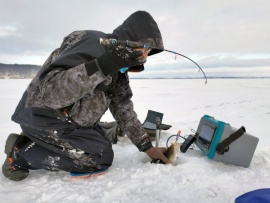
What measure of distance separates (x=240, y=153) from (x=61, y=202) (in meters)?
1.52

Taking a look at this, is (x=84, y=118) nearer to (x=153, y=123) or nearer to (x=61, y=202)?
(x=61, y=202)

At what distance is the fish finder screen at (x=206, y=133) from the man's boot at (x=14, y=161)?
163 centimetres

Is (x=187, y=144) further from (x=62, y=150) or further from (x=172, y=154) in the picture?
(x=62, y=150)

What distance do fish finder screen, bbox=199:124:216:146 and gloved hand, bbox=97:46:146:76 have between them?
3.81 feet

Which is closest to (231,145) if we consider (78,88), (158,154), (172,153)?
(172,153)

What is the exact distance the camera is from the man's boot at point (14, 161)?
A: 6.13 ft

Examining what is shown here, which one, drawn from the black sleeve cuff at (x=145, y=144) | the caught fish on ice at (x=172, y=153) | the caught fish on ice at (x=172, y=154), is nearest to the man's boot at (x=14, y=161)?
the black sleeve cuff at (x=145, y=144)

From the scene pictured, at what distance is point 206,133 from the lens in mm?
2373

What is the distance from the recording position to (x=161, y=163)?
2.07 meters

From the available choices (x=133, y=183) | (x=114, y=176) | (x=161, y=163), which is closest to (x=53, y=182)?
(x=114, y=176)

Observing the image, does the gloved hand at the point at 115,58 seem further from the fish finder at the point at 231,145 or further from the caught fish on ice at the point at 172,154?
the fish finder at the point at 231,145

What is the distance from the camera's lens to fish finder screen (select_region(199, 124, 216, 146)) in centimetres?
221

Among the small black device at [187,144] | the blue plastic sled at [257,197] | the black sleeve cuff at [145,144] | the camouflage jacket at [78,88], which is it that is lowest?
the small black device at [187,144]

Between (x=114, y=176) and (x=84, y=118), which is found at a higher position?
(x=84, y=118)
